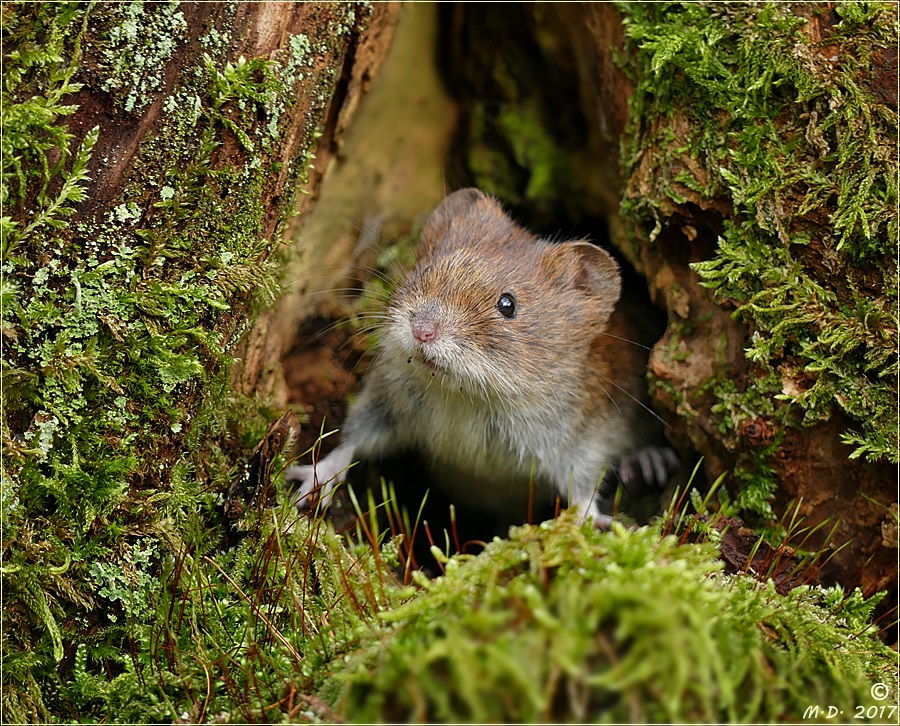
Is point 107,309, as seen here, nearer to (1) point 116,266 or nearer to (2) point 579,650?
(1) point 116,266

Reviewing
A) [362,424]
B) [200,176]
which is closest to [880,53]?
[200,176]

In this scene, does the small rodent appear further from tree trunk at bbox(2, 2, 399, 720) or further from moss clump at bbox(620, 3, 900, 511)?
tree trunk at bbox(2, 2, 399, 720)

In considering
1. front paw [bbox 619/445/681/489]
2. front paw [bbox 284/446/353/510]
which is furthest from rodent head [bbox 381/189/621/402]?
front paw [bbox 619/445/681/489]

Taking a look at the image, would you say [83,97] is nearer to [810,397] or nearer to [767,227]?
[767,227]

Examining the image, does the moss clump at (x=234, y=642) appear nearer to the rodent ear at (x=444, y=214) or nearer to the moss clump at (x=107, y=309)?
the moss clump at (x=107, y=309)

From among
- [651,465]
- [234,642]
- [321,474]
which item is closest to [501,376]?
[321,474]
